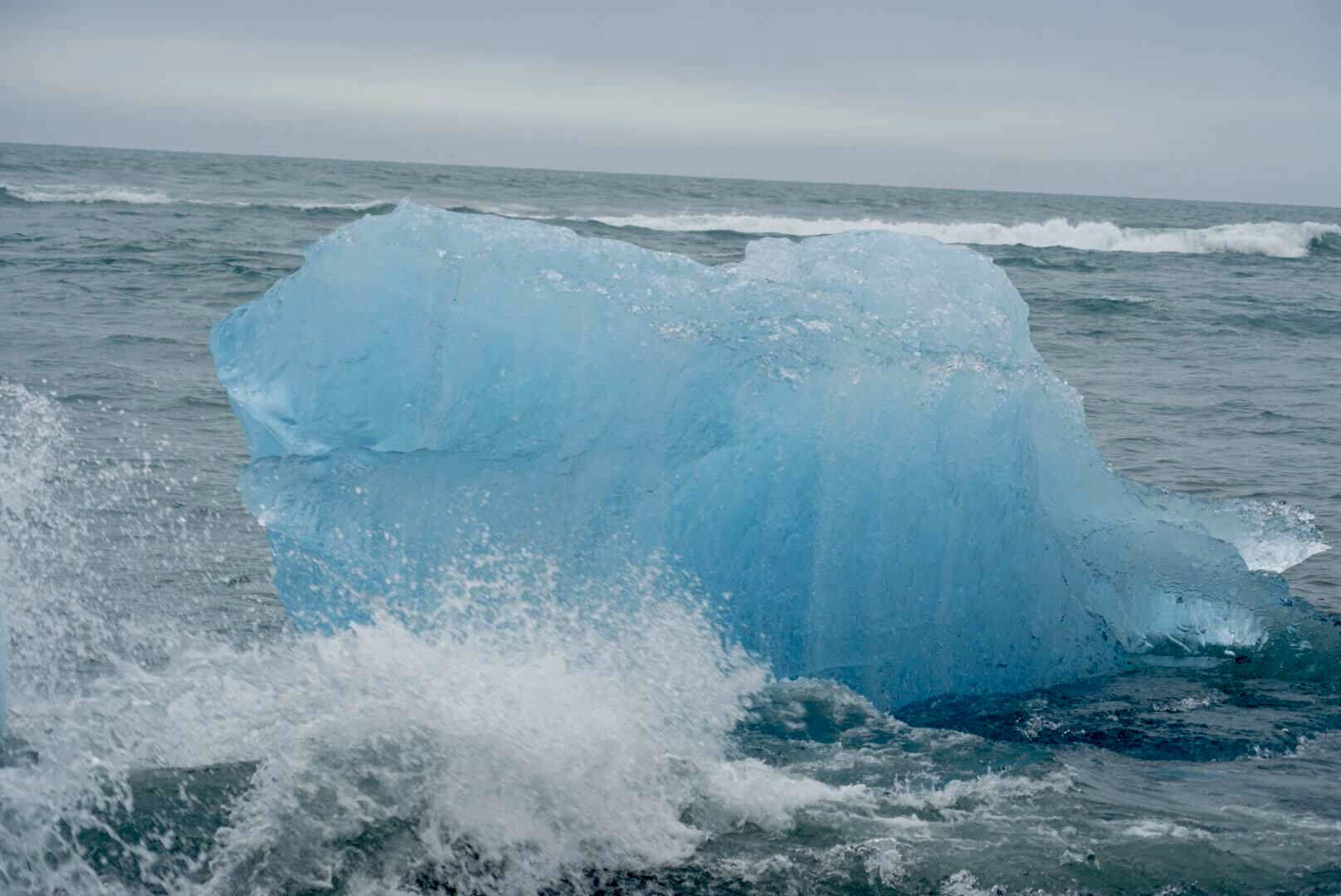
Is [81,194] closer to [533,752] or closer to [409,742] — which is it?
[409,742]

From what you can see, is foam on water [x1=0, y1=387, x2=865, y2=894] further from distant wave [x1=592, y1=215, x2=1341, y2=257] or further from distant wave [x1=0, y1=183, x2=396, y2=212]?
distant wave [x1=592, y1=215, x2=1341, y2=257]

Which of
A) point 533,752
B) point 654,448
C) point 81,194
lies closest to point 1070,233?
point 81,194

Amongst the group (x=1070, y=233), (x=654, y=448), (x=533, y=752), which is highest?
(x=1070, y=233)

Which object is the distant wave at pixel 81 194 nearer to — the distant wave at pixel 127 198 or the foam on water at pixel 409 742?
the distant wave at pixel 127 198

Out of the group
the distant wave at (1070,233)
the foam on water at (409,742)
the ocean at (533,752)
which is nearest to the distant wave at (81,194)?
the distant wave at (1070,233)

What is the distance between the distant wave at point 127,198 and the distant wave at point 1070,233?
6.38 m

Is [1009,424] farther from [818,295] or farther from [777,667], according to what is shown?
[777,667]

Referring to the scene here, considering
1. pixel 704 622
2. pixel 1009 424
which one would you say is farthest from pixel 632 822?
pixel 1009 424

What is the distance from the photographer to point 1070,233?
3288 centimetres

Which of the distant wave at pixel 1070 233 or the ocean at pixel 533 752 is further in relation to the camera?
the distant wave at pixel 1070 233

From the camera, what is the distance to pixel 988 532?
186 inches

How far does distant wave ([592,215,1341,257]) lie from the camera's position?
101 ft

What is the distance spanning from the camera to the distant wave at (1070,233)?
30.8m

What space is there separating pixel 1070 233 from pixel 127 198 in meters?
22.9
